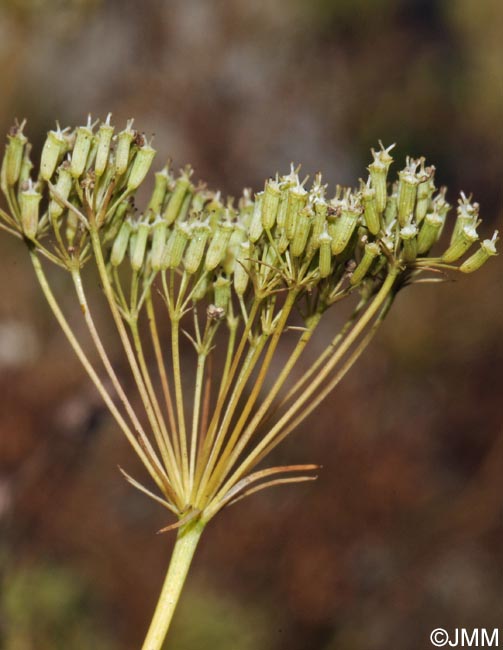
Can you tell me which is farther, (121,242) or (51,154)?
(121,242)

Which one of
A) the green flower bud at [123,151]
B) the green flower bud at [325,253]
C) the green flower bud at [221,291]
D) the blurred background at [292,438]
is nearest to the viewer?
the green flower bud at [325,253]

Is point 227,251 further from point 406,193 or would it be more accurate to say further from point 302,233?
point 406,193

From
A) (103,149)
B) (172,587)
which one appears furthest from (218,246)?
(172,587)

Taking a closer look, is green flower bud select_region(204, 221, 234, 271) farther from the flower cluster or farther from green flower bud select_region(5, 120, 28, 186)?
green flower bud select_region(5, 120, 28, 186)

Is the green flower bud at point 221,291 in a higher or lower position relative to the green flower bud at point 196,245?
lower

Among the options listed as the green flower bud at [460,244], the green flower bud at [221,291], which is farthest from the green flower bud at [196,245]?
the green flower bud at [460,244]

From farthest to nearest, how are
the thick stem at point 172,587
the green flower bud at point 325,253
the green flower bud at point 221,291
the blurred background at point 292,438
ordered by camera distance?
1. the blurred background at point 292,438
2. the green flower bud at point 221,291
3. the green flower bud at point 325,253
4. the thick stem at point 172,587

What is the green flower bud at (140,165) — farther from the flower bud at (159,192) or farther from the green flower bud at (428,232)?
the green flower bud at (428,232)
